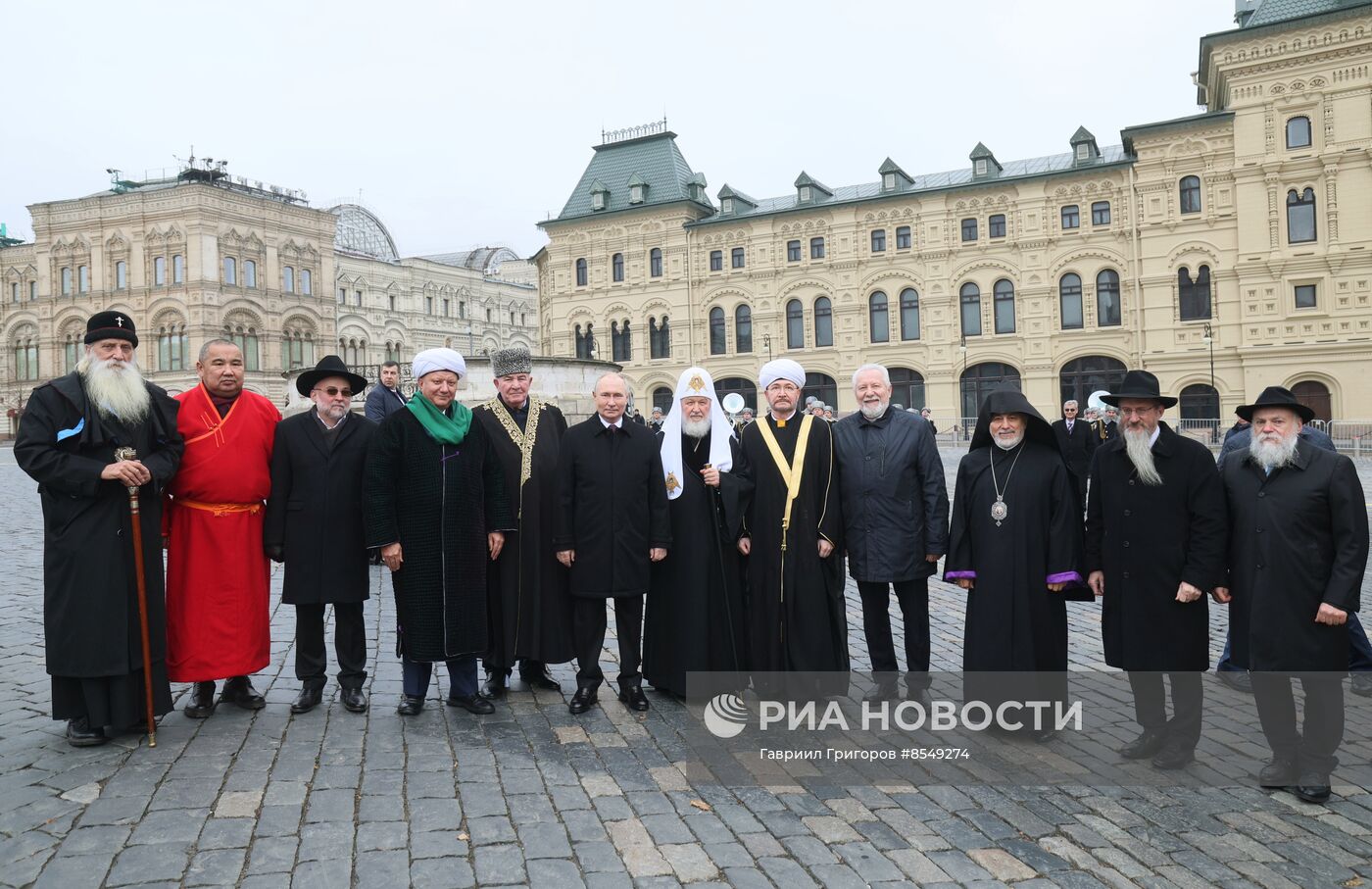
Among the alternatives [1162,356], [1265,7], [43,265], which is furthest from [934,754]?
[43,265]

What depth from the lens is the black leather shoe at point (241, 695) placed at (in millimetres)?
5531

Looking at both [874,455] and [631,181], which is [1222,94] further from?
[874,455]

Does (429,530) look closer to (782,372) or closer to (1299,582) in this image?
(782,372)

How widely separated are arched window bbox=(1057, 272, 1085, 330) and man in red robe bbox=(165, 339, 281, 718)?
135ft

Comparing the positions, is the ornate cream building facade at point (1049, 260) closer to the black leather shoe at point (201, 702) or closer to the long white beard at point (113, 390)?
the black leather shoe at point (201, 702)

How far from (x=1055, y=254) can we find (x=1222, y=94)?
8.68 m

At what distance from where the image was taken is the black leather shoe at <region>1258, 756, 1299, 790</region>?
4.45 metres

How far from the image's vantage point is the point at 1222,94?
38.8m

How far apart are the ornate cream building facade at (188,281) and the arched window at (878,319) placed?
2364 centimetres

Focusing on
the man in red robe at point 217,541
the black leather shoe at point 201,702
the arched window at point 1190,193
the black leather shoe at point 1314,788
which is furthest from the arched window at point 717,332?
the black leather shoe at point 1314,788

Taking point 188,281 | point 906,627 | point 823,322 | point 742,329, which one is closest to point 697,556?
point 906,627

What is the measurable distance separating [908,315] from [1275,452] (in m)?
41.4

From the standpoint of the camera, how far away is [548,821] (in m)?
4.00

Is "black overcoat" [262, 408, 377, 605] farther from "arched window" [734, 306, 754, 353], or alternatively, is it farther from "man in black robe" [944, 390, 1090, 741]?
"arched window" [734, 306, 754, 353]
